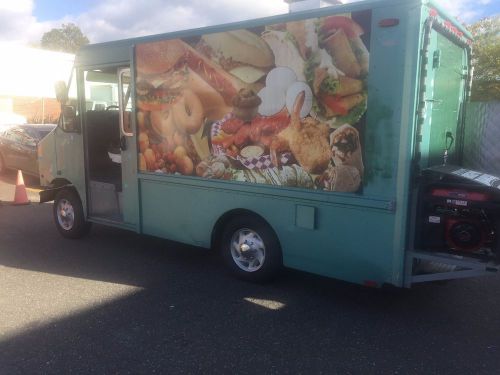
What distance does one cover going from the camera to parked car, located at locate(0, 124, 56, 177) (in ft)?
38.5

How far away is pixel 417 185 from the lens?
3.87 metres

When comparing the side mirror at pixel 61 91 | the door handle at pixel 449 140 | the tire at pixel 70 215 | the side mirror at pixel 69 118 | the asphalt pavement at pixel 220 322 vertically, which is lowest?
the asphalt pavement at pixel 220 322

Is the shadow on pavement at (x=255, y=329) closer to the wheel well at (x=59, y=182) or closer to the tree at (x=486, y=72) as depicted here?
the wheel well at (x=59, y=182)

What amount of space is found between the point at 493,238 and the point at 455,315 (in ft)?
3.10

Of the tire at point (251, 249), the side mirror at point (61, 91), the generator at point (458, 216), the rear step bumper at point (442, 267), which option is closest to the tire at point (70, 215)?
the side mirror at point (61, 91)

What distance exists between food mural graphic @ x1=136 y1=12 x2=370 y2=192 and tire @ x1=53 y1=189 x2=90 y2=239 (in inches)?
62.6

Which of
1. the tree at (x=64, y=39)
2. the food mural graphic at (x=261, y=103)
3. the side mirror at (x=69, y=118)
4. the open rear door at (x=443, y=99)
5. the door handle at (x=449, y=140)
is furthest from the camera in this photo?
the tree at (x=64, y=39)

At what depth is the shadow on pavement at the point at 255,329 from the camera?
11.2 feet

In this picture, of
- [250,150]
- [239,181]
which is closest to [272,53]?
[250,150]

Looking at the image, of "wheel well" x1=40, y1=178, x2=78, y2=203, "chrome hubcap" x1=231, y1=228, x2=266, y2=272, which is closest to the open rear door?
"chrome hubcap" x1=231, y1=228, x2=266, y2=272

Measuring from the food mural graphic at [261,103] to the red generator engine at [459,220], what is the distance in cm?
63

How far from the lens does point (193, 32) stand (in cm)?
501

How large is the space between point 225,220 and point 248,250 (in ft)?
1.36

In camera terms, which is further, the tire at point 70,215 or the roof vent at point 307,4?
the tire at point 70,215
